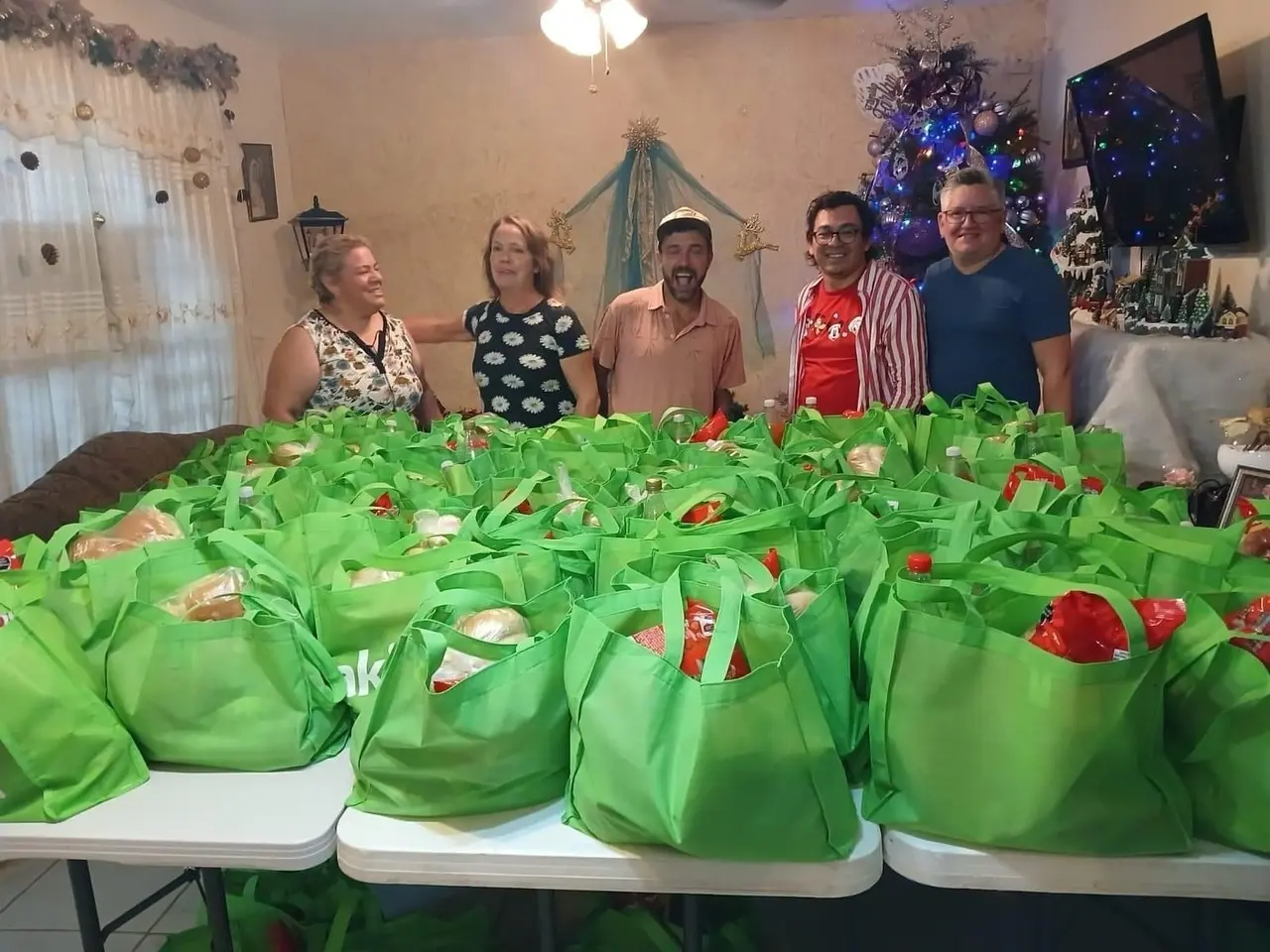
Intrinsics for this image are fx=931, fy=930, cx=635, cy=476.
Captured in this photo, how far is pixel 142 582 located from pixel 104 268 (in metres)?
2.76

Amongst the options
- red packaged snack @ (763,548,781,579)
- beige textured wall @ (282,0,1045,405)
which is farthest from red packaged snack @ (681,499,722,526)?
beige textured wall @ (282,0,1045,405)

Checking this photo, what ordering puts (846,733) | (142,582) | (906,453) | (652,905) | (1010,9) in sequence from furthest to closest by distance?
1. (1010,9)
2. (906,453)
3. (652,905)
4. (142,582)
5. (846,733)

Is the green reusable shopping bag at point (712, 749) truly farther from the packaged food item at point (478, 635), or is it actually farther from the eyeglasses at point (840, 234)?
the eyeglasses at point (840, 234)

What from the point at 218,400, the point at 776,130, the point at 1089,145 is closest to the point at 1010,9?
the point at 776,130

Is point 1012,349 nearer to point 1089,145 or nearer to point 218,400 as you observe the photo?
point 1089,145

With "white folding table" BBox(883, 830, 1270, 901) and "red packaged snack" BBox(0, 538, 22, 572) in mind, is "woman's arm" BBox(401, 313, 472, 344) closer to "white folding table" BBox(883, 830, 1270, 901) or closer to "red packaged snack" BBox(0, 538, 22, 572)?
"red packaged snack" BBox(0, 538, 22, 572)

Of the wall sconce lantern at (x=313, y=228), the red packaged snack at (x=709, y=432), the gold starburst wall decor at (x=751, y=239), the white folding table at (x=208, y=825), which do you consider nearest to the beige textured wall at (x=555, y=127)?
the gold starburst wall decor at (x=751, y=239)

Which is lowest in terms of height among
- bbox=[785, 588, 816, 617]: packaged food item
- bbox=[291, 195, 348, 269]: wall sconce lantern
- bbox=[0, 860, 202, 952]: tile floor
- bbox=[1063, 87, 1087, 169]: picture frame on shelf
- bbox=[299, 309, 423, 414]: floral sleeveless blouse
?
bbox=[0, 860, 202, 952]: tile floor

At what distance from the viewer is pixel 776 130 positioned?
4.76 meters

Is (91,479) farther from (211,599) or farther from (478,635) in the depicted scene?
(478,635)

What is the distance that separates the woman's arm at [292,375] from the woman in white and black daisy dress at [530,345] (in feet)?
1.67

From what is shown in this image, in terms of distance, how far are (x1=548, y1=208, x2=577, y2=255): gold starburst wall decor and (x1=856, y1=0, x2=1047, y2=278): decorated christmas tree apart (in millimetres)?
1609

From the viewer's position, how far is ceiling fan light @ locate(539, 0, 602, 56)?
328 cm

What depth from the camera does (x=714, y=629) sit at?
3.16ft
